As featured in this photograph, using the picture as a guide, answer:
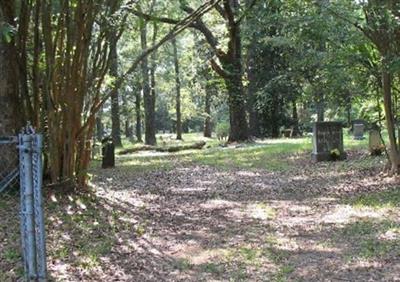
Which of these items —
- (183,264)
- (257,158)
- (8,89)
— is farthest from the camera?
(257,158)

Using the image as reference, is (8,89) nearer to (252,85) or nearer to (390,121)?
(390,121)

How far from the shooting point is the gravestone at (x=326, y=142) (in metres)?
16.9

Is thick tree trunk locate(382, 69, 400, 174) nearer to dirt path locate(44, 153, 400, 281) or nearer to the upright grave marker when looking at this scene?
dirt path locate(44, 153, 400, 281)

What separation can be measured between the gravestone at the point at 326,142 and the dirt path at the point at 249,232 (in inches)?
149

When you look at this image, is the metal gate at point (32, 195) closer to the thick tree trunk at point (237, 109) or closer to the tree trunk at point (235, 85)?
the tree trunk at point (235, 85)

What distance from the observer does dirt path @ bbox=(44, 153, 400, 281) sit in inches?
233

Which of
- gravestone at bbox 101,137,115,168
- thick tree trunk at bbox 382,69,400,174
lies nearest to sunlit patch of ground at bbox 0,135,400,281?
thick tree trunk at bbox 382,69,400,174

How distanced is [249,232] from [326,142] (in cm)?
967

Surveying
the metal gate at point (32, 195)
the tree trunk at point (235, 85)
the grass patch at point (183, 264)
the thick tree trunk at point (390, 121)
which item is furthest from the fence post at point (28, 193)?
the tree trunk at point (235, 85)

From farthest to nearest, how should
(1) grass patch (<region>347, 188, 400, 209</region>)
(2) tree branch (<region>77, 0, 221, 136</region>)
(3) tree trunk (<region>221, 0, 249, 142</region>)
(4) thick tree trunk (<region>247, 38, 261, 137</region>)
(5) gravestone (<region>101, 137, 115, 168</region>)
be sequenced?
(4) thick tree trunk (<region>247, 38, 261, 137</region>) → (3) tree trunk (<region>221, 0, 249, 142</region>) → (5) gravestone (<region>101, 137, 115, 168</region>) → (2) tree branch (<region>77, 0, 221, 136</region>) → (1) grass patch (<region>347, 188, 400, 209</region>)

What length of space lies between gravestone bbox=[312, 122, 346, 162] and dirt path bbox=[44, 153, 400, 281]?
377 centimetres

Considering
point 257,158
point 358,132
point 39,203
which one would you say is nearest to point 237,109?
point 358,132

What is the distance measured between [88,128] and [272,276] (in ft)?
18.4

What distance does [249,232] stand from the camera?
25.5 feet
